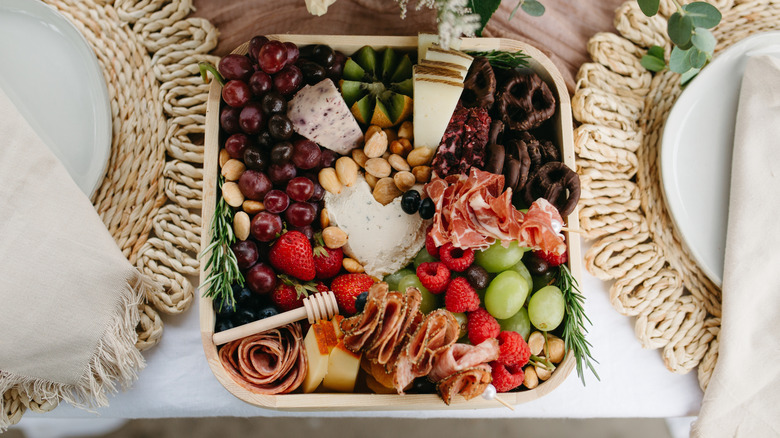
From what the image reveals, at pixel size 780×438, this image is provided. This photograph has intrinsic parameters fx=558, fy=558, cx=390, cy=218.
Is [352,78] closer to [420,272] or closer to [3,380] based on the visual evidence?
[420,272]

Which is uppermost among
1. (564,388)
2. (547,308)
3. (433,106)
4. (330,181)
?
(433,106)

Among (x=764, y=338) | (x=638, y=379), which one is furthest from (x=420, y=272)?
(x=764, y=338)

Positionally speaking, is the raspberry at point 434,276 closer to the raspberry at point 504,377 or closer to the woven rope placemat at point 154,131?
the raspberry at point 504,377

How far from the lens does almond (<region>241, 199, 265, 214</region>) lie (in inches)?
34.8

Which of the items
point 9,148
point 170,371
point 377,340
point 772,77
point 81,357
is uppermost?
point 772,77

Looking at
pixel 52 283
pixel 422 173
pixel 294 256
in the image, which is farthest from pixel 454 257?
pixel 52 283

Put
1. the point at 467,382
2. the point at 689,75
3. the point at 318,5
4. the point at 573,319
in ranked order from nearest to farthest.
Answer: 1. the point at 318,5
2. the point at 467,382
3. the point at 573,319
4. the point at 689,75

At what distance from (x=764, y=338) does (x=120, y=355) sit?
1054mm

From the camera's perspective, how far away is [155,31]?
100cm

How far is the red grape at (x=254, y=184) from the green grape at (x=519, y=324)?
1.43ft

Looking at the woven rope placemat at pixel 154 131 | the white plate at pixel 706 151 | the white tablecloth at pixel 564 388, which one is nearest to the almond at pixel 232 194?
the woven rope placemat at pixel 154 131

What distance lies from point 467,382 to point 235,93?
1.81 ft

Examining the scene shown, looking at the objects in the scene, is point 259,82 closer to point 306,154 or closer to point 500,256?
point 306,154

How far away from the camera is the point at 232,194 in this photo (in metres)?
0.87
